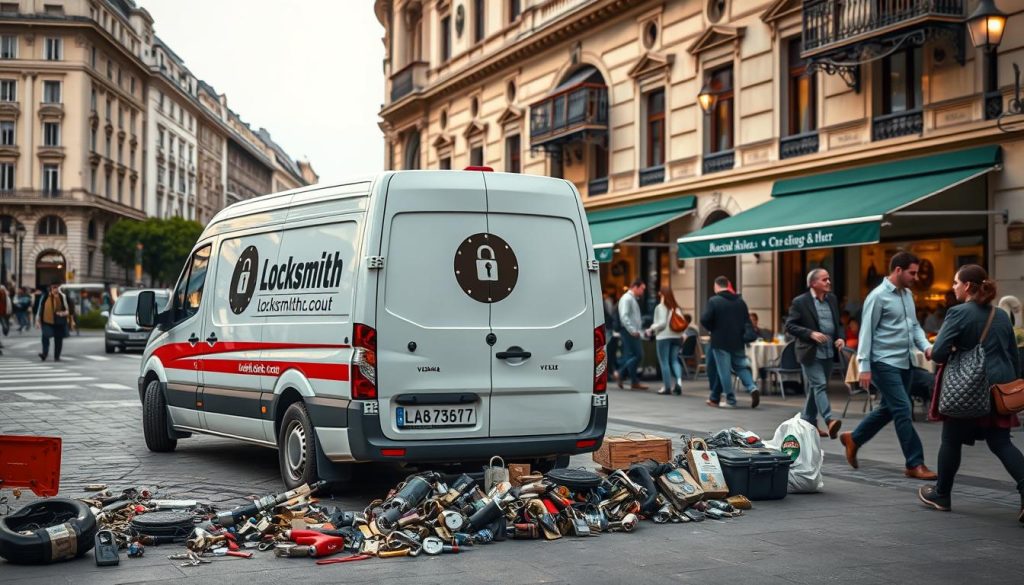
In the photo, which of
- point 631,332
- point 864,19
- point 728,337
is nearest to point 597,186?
point 631,332

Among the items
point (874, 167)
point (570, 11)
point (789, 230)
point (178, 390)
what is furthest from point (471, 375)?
Answer: point (570, 11)

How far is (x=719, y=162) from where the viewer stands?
73.4 ft

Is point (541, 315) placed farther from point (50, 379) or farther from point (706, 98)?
point (706, 98)

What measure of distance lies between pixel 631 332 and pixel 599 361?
33.3 feet

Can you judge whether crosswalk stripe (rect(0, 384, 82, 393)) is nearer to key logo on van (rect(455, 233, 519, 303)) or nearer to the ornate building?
the ornate building

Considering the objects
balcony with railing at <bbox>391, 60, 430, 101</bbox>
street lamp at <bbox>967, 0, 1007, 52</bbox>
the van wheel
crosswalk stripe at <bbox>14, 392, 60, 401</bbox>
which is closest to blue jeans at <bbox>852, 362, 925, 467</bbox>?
the van wheel

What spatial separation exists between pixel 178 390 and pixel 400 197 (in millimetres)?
3605

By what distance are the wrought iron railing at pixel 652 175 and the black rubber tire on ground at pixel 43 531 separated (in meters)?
19.5

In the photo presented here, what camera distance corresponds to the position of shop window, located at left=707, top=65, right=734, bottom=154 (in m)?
22.3

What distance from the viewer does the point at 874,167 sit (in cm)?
1808

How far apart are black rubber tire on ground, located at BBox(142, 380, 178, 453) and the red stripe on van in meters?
1.06

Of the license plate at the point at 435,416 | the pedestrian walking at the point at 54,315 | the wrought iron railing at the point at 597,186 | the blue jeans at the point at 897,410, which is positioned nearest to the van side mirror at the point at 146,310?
the license plate at the point at 435,416

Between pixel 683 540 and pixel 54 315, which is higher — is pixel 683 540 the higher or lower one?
the lower one

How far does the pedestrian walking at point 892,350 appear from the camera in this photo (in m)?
8.71
